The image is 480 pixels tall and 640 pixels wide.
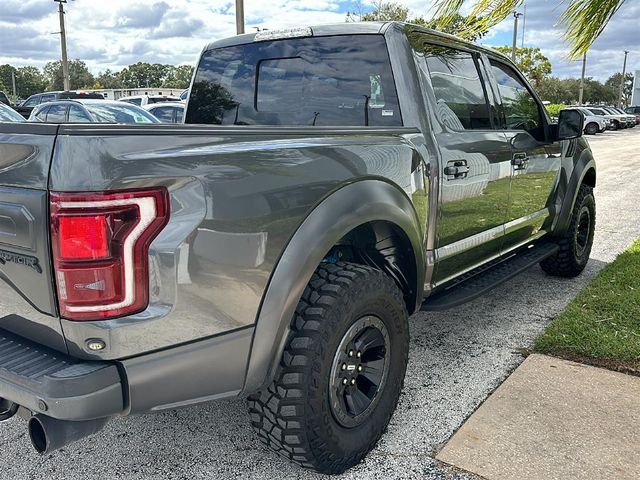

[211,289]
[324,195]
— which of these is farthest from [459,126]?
[211,289]

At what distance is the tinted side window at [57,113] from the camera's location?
1211cm

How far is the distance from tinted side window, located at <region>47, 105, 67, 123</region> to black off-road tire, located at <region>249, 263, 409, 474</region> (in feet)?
36.6

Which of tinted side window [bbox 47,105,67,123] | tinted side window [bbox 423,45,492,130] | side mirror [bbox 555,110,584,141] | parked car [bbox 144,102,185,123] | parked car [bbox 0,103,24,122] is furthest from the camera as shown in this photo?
parked car [bbox 144,102,185,123]

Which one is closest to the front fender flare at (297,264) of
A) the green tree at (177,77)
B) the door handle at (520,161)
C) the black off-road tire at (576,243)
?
the door handle at (520,161)

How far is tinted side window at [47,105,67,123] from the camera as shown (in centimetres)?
1211

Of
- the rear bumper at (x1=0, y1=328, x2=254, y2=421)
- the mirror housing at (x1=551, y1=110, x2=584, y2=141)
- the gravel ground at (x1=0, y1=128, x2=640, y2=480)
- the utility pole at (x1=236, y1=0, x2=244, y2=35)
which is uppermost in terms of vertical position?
the utility pole at (x1=236, y1=0, x2=244, y2=35)

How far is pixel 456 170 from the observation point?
3.17 meters

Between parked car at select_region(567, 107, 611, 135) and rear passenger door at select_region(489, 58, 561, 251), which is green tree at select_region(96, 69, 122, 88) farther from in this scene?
rear passenger door at select_region(489, 58, 561, 251)

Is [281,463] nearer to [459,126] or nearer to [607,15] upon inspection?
[459,126]

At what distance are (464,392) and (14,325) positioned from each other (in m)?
2.21

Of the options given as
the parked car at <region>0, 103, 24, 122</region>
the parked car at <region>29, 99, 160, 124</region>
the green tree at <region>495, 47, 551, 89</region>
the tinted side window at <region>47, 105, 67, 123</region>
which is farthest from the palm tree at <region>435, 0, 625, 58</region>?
the green tree at <region>495, 47, 551, 89</region>

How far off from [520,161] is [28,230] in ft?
10.2

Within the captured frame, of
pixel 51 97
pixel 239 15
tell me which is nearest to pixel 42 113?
pixel 239 15

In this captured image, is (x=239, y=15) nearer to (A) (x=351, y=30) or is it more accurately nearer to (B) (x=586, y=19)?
(B) (x=586, y=19)
